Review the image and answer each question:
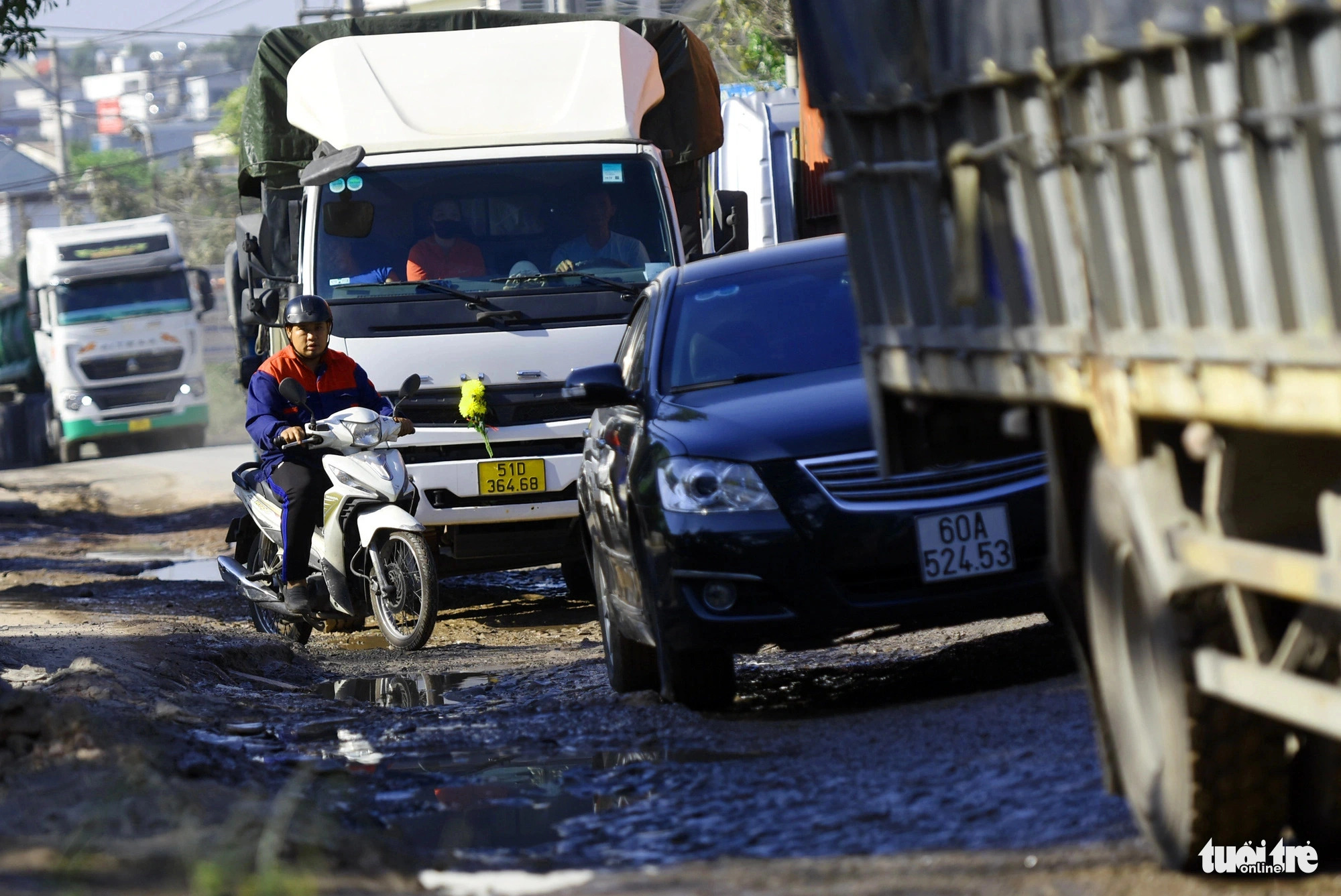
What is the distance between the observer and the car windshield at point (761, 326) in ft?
25.0

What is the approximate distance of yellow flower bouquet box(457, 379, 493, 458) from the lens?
34.0 ft

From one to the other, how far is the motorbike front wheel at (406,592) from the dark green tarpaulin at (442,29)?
3.42 m

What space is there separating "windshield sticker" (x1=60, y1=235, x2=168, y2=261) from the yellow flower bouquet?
22097 millimetres

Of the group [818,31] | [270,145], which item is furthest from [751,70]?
[818,31]

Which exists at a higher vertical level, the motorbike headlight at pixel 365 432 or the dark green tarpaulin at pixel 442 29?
the dark green tarpaulin at pixel 442 29

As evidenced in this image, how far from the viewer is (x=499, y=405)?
10539mm

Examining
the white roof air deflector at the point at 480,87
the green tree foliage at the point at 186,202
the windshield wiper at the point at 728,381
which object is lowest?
the windshield wiper at the point at 728,381

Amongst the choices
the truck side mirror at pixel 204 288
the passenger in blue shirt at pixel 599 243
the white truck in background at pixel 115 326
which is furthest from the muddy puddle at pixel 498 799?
the white truck in background at pixel 115 326

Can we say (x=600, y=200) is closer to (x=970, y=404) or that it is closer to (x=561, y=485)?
(x=561, y=485)

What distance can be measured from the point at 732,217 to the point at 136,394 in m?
23.2

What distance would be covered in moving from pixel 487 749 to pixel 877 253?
99.8 inches

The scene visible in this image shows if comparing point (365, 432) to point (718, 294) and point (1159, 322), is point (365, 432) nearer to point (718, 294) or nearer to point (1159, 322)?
point (718, 294)

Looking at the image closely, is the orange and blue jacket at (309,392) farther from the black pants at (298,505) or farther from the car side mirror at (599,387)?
the car side mirror at (599,387)

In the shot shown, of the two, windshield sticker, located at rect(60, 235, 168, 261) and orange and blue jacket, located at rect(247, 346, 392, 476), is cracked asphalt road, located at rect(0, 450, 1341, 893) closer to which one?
orange and blue jacket, located at rect(247, 346, 392, 476)
